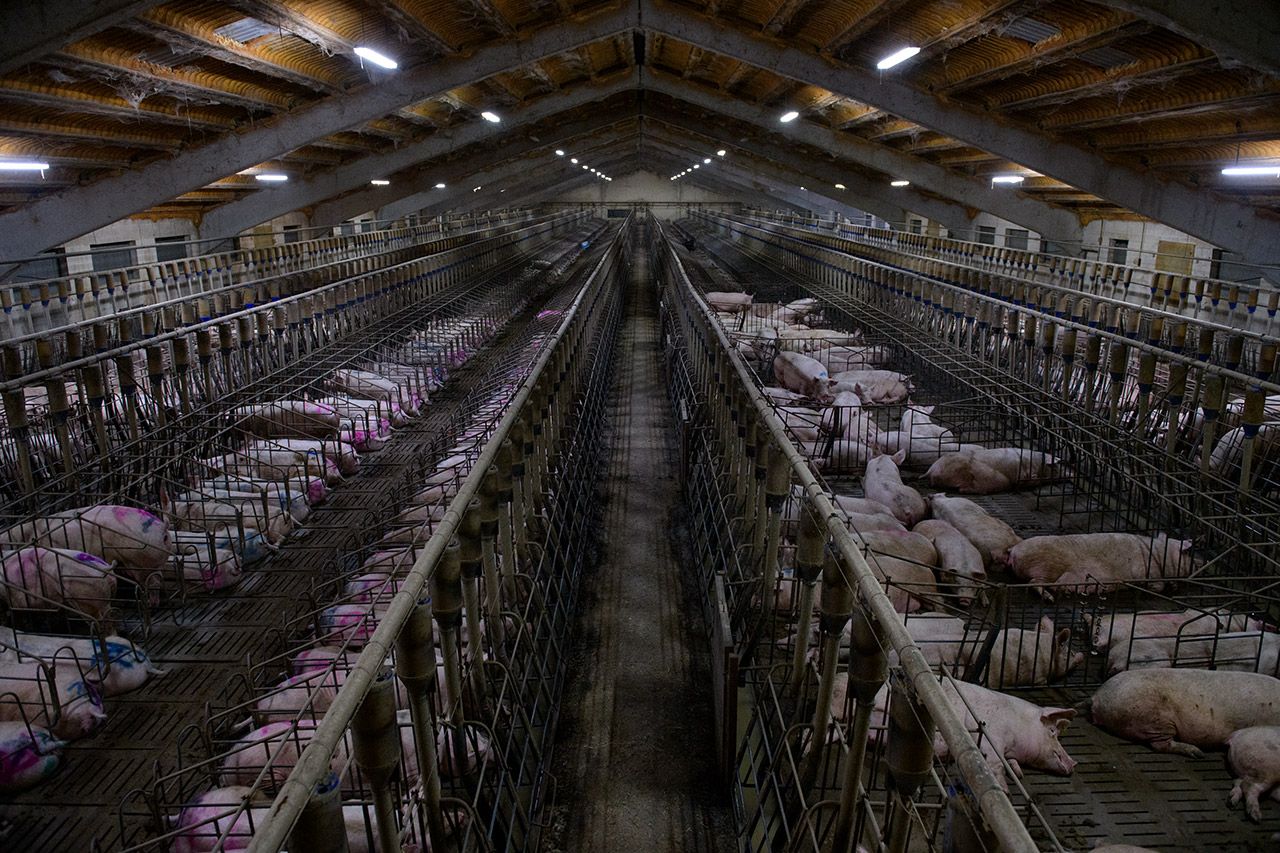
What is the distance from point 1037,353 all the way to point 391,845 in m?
11.7

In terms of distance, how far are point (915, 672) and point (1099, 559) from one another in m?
4.53

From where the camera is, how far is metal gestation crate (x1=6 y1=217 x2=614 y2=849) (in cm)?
385

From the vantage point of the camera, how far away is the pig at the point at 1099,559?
5660 millimetres

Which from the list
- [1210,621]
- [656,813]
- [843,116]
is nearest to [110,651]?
[656,813]

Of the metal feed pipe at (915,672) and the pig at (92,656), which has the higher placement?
the metal feed pipe at (915,672)

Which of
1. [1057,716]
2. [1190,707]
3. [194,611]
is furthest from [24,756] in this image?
[1190,707]

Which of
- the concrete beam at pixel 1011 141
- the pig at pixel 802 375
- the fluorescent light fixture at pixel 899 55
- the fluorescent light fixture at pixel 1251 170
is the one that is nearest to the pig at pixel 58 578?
the pig at pixel 802 375

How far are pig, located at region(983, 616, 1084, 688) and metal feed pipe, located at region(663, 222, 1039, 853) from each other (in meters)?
2.00

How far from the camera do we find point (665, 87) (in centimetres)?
2052

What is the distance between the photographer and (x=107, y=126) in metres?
14.1

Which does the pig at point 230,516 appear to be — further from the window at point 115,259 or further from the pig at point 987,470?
the window at point 115,259

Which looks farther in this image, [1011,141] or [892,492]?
[1011,141]

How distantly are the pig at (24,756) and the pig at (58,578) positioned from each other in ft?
3.84

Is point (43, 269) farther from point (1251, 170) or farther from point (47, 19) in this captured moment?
point (1251, 170)
